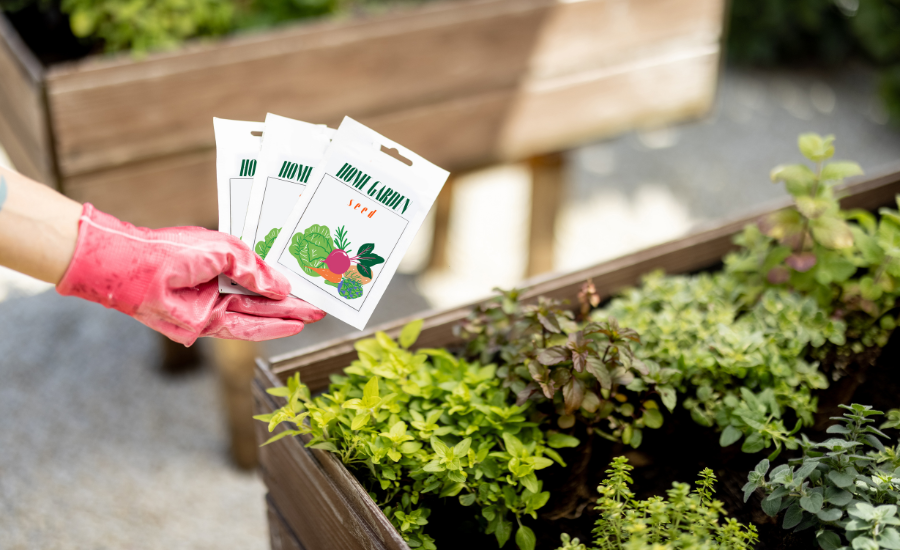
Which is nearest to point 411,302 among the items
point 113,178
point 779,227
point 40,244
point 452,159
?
point 452,159

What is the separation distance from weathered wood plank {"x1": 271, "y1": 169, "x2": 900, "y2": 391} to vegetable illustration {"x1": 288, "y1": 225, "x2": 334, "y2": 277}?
0.70ft

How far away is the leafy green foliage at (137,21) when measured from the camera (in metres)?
2.10

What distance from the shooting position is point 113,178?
1.88m

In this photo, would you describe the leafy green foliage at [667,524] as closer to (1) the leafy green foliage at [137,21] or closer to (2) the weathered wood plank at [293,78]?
(2) the weathered wood plank at [293,78]

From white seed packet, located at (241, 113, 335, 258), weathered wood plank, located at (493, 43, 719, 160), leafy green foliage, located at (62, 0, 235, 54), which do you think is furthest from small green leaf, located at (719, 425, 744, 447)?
leafy green foliage, located at (62, 0, 235, 54)

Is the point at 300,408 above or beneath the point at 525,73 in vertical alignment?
beneath

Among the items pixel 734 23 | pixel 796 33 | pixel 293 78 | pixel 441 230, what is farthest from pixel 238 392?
pixel 796 33

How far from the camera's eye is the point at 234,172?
1027mm

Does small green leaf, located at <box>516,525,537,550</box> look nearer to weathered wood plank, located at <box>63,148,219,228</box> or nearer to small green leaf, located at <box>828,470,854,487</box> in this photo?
A: small green leaf, located at <box>828,470,854,487</box>

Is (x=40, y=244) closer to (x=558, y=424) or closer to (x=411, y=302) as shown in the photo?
(x=558, y=424)

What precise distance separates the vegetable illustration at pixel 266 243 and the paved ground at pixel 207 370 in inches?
50.7

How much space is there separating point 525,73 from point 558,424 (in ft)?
5.10

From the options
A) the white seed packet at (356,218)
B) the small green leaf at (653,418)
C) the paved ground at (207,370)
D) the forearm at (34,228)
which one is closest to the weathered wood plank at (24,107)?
the paved ground at (207,370)

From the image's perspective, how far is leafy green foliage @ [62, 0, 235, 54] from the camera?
2096mm
